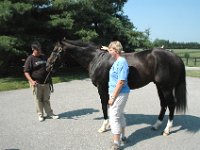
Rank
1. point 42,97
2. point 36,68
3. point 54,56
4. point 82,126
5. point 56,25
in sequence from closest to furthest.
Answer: point 82,126 → point 54,56 → point 36,68 → point 42,97 → point 56,25

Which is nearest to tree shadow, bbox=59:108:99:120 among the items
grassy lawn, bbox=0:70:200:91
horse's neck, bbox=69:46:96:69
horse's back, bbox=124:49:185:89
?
horse's neck, bbox=69:46:96:69

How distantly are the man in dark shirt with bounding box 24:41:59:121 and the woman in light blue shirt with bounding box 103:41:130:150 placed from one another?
245 cm

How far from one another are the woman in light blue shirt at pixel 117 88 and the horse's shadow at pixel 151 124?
50cm

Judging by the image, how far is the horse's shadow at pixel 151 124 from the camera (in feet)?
18.7

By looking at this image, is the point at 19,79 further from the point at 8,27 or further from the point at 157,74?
the point at 157,74

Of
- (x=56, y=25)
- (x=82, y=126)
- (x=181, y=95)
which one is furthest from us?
(x=56, y=25)

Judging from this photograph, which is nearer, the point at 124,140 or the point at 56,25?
the point at 124,140

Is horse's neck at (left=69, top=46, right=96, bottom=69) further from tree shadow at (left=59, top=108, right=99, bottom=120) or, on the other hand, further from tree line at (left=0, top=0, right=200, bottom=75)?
tree line at (left=0, top=0, right=200, bottom=75)

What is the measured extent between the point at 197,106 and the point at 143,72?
3.08 meters

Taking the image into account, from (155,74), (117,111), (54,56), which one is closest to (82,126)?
(54,56)

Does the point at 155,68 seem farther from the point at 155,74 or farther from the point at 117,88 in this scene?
the point at 117,88

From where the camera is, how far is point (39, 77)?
6.85m

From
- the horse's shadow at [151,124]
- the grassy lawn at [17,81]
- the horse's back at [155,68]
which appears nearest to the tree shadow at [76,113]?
the horse's shadow at [151,124]

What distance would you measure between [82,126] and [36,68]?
168cm
